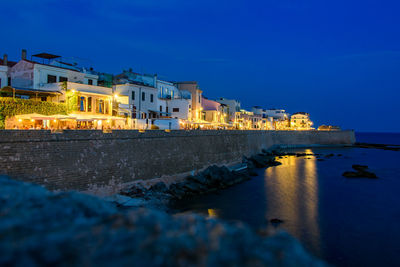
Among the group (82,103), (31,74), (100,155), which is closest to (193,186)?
(100,155)

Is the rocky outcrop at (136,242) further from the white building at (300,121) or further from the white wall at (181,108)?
the white building at (300,121)

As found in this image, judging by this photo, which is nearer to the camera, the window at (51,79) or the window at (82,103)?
the window at (82,103)

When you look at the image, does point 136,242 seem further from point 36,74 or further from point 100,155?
point 36,74

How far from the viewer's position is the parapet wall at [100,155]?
43.9 ft

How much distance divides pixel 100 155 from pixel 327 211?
1504 centimetres

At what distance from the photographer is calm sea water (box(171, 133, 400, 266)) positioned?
43.0 feet

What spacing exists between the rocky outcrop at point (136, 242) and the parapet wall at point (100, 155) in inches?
434

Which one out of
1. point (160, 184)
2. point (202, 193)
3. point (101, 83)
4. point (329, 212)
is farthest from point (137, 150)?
point (101, 83)

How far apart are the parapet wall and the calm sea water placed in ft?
14.0

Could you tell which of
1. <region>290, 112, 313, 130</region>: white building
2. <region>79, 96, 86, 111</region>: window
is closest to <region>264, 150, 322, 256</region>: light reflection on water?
<region>79, 96, 86, 111</region>: window

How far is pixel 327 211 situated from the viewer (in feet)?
62.7

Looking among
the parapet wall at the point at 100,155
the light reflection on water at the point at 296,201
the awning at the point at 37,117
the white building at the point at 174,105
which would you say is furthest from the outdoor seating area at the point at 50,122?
the white building at the point at 174,105

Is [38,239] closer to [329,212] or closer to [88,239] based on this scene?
[88,239]

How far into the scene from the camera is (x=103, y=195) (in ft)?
55.5
